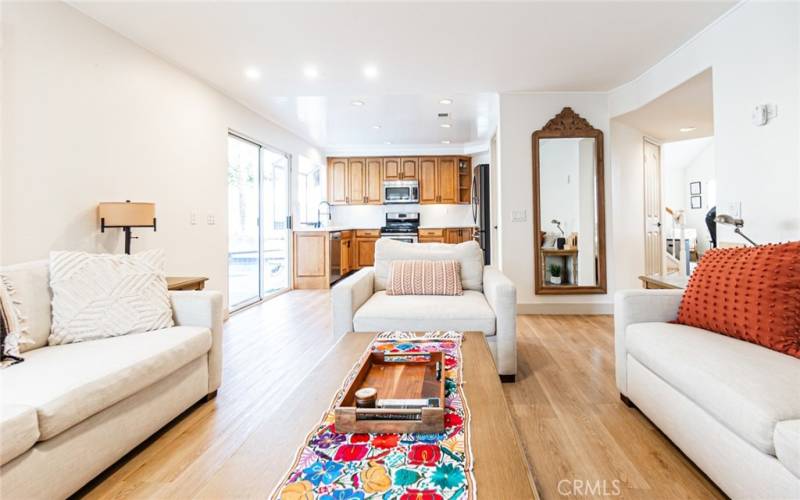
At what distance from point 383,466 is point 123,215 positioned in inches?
99.1

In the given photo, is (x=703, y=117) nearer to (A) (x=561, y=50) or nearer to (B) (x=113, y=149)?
(A) (x=561, y=50)

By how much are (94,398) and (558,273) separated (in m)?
4.06

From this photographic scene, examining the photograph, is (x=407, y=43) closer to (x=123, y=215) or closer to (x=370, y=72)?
(x=370, y=72)

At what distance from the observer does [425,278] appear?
293 centimetres

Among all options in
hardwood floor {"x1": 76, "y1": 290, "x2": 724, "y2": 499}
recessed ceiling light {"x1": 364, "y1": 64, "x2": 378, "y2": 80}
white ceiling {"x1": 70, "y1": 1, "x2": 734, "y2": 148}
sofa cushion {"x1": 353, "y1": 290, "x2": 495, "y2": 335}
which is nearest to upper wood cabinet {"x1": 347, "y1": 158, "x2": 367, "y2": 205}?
white ceiling {"x1": 70, "y1": 1, "x2": 734, "y2": 148}

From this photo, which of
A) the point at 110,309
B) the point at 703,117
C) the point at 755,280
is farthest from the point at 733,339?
the point at 703,117

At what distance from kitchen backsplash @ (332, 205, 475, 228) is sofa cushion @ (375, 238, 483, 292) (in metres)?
4.78

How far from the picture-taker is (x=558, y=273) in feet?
14.0

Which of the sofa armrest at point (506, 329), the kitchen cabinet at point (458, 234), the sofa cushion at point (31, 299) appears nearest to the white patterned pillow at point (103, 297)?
the sofa cushion at point (31, 299)

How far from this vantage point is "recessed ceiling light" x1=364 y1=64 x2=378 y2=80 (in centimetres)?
349

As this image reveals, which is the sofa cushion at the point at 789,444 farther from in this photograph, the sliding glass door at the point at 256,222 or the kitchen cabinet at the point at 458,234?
the kitchen cabinet at the point at 458,234

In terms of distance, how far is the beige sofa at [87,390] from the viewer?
1.18 m

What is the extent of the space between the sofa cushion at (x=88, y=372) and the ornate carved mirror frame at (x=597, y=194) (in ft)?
11.2

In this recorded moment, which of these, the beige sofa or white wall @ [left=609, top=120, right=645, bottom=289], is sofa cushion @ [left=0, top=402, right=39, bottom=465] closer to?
the beige sofa
